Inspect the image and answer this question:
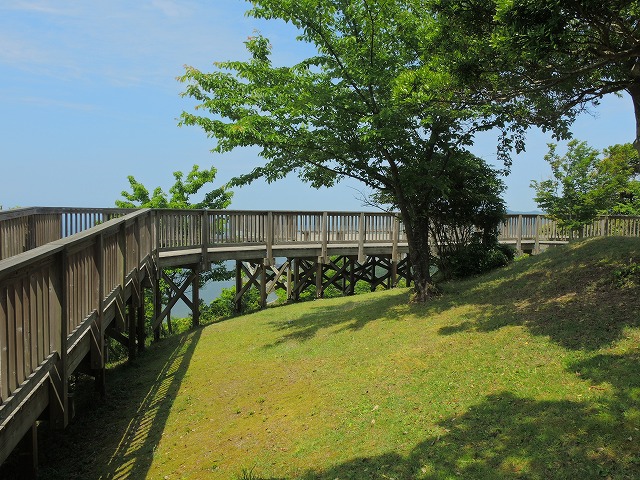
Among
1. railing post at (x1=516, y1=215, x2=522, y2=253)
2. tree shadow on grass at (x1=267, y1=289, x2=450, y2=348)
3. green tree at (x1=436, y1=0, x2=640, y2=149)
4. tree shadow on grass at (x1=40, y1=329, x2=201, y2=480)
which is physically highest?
green tree at (x1=436, y1=0, x2=640, y2=149)

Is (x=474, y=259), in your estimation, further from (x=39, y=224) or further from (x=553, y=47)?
(x=39, y=224)

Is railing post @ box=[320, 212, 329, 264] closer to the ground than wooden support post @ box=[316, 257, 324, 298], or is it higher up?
higher up

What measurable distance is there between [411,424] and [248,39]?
959cm

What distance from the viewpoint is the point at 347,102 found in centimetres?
978

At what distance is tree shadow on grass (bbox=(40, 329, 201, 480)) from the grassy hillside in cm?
3

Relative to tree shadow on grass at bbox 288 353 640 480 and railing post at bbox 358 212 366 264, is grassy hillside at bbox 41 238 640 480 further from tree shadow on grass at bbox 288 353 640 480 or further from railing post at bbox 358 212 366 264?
railing post at bbox 358 212 366 264

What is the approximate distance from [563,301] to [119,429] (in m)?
6.81

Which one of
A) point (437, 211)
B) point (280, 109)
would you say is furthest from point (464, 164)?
point (280, 109)

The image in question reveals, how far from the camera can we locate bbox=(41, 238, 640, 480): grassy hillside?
4.22 m

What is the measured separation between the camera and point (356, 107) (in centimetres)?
991

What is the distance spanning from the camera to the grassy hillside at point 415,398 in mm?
4223

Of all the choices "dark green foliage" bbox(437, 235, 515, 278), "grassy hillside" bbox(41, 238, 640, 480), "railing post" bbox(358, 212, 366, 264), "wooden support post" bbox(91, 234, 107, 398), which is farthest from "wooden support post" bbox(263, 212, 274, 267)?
"wooden support post" bbox(91, 234, 107, 398)

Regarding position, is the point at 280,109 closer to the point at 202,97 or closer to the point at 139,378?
the point at 202,97

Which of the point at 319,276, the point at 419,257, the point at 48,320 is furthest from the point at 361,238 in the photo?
the point at 48,320
